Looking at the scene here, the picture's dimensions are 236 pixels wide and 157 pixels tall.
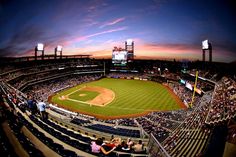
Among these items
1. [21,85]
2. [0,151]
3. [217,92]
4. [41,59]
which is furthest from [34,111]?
[41,59]

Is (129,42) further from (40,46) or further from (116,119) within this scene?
(116,119)

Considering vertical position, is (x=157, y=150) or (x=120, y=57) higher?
(x=120, y=57)

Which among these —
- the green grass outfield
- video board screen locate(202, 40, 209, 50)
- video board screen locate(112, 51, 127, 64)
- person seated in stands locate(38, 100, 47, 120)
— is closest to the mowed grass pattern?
the green grass outfield

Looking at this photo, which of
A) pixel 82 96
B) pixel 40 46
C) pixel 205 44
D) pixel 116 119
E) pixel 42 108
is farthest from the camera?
pixel 40 46

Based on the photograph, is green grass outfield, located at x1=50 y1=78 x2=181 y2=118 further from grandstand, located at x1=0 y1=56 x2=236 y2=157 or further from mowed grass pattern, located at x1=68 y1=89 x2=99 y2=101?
grandstand, located at x1=0 y1=56 x2=236 y2=157

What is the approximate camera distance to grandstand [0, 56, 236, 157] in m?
8.66

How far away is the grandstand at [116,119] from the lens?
28.4 ft

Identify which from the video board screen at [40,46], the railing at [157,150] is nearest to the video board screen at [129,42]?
the video board screen at [40,46]

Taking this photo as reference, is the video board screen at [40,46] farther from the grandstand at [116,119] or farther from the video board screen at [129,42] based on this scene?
the video board screen at [129,42]

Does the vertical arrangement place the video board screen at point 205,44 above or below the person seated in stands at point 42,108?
above

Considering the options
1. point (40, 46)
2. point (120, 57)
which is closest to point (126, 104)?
point (120, 57)

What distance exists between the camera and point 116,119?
26047 millimetres

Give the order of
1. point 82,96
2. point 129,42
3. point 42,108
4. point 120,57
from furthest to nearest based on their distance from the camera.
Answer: point 129,42
point 120,57
point 82,96
point 42,108

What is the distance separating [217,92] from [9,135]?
27.4 m
